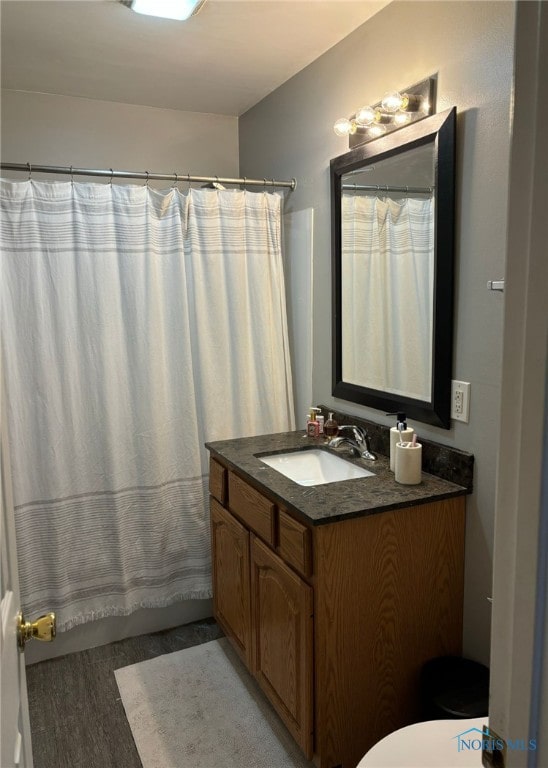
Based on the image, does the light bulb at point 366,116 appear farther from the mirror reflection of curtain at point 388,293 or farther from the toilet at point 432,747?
the toilet at point 432,747

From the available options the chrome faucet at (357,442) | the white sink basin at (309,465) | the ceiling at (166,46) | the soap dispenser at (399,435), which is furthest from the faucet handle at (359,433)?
the ceiling at (166,46)

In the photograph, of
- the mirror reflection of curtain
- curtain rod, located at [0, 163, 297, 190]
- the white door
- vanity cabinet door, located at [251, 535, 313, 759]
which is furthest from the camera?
curtain rod, located at [0, 163, 297, 190]

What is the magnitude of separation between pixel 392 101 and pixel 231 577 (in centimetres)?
185

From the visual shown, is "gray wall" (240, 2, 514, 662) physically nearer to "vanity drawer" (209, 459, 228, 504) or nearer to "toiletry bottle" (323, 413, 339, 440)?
"toiletry bottle" (323, 413, 339, 440)

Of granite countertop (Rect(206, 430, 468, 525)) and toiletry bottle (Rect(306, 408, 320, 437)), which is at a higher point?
toiletry bottle (Rect(306, 408, 320, 437))

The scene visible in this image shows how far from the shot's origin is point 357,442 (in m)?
2.23

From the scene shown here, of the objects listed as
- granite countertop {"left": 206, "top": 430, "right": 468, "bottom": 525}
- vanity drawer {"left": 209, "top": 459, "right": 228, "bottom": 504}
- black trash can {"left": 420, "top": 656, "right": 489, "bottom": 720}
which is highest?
granite countertop {"left": 206, "top": 430, "right": 468, "bottom": 525}

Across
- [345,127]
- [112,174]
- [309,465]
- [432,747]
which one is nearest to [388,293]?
[345,127]

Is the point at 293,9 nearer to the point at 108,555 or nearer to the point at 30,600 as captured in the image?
the point at 108,555

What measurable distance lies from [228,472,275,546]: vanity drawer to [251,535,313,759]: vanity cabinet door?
6 cm

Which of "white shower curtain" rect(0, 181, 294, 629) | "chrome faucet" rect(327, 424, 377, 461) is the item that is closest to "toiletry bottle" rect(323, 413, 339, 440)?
"chrome faucet" rect(327, 424, 377, 461)

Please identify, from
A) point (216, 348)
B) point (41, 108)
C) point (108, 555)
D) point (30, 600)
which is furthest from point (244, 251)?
point (30, 600)

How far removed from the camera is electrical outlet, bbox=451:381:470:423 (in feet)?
5.83

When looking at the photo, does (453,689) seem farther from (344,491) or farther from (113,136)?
(113,136)
